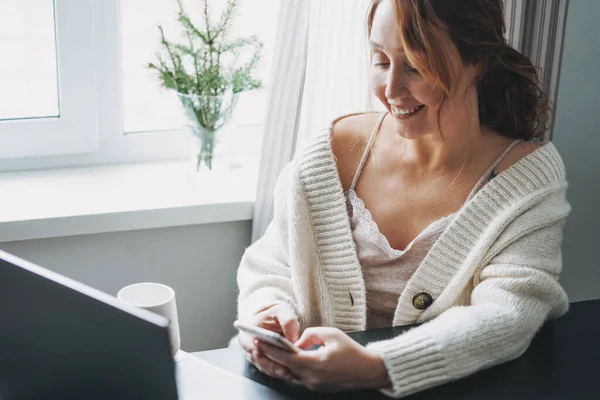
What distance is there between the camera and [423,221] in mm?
1408

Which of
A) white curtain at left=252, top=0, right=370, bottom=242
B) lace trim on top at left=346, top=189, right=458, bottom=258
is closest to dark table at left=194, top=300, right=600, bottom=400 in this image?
lace trim on top at left=346, top=189, right=458, bottom=258

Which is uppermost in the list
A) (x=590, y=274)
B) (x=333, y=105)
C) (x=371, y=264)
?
(x=333, y=105)

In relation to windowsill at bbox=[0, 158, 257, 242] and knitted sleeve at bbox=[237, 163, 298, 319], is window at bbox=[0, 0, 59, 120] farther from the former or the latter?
knitted sleeve at bbox=[237, 163, 298, 319]

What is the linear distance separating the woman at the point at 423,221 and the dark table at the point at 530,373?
18mm

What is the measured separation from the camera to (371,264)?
1.41 metres

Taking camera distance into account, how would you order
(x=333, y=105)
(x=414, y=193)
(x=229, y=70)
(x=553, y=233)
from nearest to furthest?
(x=553, y=233) → (x=414, y=193) → (x=333, y=105) → (x=229, y=70)

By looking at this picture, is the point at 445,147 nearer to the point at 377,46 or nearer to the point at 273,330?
the point at 377,46

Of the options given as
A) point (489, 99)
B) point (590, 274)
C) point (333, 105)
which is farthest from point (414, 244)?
point (590, 274)

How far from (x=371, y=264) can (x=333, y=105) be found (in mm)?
488

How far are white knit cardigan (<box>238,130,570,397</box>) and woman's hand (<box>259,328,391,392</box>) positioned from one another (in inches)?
0.8

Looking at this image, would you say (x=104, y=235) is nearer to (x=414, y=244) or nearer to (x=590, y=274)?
(x=414, y=244)

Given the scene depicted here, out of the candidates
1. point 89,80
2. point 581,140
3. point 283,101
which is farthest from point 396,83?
point 89,80

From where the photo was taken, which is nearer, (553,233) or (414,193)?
(553,233)

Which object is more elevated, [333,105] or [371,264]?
[333,105]
